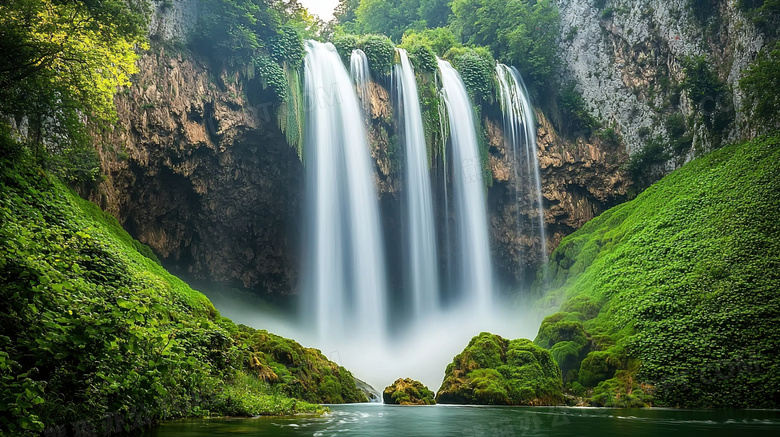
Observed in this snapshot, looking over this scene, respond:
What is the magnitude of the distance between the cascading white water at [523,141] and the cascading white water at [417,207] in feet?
19.5

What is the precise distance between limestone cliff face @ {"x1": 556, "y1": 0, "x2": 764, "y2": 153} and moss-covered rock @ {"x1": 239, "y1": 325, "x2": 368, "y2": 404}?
20.6 m

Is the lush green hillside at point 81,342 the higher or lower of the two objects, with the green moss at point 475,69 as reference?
lower

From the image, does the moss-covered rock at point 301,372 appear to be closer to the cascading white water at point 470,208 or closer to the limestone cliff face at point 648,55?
the cascading white water at point 470,208

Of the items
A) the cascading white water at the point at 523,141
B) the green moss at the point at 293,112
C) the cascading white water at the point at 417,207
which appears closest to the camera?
the green moss at the point at 293,112

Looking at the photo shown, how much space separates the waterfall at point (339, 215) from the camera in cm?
2423

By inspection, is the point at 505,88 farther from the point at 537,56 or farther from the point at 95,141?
the point at 95,141

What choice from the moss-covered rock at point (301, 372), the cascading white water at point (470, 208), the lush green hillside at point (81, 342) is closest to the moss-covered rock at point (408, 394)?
the moss-covered rock at point (301, 372)

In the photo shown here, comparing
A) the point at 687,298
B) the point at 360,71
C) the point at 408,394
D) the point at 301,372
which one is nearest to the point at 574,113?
the point at 360,71

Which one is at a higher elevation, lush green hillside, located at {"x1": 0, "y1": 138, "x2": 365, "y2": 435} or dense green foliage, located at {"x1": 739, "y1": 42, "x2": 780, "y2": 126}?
dense green foliage, located at {"x1": 739, "y1": 42, "x2": 780, "y2": 126}

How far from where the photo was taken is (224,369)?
937 centimetres

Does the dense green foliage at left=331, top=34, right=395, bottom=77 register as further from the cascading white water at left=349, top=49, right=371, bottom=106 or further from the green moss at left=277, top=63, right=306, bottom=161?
the green moss at left=277, top=63, right=306, bottom=161

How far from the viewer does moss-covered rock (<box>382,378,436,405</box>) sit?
1591 cm

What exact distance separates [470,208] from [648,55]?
13.6 meters

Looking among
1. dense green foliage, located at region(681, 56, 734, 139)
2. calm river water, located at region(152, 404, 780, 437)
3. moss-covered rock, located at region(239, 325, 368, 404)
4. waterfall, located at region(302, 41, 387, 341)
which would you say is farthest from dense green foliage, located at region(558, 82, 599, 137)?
calm river water, located at region(152, 404, 780, 437)
